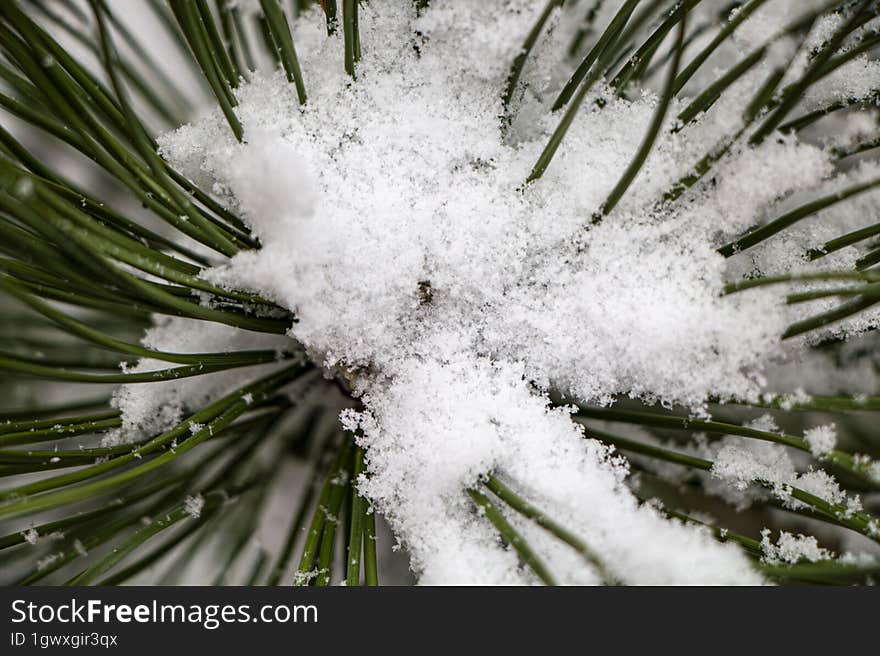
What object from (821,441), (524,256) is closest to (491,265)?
(524,256)

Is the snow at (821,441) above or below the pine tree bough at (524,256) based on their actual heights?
below

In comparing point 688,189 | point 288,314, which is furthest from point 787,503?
point 288,314

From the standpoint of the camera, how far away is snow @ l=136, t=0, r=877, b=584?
0.95 feet

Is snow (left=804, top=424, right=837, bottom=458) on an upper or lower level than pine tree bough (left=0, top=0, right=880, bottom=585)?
lower

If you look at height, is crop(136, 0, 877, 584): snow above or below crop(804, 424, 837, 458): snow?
above

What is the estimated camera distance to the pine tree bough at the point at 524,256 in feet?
0.93

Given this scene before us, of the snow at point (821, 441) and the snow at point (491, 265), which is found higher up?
the snow at point (491, 265)

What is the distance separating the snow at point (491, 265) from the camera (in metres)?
0.29

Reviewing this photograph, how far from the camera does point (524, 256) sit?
32cm

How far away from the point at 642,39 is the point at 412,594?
0.33 m

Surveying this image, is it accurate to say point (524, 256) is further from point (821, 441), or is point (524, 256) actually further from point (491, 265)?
point (821, 441)

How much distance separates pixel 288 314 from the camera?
1.12ft

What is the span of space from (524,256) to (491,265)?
2cm

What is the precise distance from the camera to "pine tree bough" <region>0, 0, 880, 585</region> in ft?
0.93
